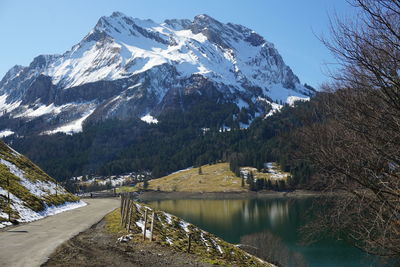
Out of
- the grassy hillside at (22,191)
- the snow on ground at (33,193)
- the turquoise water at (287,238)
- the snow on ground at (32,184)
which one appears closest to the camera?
the grassy hillside at (22,191)

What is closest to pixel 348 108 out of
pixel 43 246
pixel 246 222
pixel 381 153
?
pixel 381 153

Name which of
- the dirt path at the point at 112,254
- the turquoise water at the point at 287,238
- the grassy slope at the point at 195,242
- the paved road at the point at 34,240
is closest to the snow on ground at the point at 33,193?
the paved road at the point at 34,240

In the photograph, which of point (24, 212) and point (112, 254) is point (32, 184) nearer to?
point (24, 212)

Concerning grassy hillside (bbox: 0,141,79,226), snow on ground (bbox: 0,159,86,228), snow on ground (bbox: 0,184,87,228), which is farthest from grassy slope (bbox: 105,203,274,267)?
grassy hillside (bbox: 0,141,79,226)

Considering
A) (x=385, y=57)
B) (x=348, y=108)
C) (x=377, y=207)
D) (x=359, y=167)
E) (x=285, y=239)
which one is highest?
(x=385, y=57)

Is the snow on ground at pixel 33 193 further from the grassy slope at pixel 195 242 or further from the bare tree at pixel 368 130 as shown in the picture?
the bare tree at pixel 368 130

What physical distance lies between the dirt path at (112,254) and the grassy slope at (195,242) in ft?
4.47

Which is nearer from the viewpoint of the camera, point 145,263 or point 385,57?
point 385,57

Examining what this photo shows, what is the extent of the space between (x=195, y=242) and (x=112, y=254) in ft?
39.2

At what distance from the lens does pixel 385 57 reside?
9.55 meters

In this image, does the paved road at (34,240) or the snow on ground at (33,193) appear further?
the snow on ground at (33,193)

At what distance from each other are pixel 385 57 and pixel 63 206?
40.5m

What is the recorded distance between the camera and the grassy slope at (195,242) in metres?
23.4

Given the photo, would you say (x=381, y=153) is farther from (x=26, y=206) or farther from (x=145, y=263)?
(x=26, y=206)
